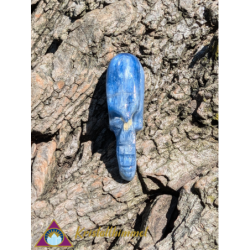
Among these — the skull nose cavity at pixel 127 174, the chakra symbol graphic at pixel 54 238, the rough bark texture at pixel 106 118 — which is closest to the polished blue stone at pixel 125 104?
the skull nose cavity at pixel 127 174

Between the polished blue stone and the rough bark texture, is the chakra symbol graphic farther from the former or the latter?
the polished blue stone

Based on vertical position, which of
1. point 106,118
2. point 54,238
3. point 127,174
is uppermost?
point 106,118

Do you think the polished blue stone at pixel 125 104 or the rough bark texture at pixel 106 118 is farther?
the rough bark texture at pixel 106 118

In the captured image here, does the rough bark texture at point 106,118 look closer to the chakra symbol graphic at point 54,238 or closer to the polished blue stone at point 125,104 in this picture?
the chakra symbol graphic at point 54,238

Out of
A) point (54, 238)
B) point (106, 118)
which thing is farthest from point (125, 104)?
point (54, 238)

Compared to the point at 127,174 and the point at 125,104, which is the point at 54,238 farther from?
the point at 125,104

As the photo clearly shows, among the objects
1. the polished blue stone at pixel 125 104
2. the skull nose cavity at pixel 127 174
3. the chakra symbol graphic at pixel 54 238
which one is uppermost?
the polished blue stone at pixel 125 104

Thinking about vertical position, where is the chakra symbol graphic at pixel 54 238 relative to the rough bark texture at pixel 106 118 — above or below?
below
